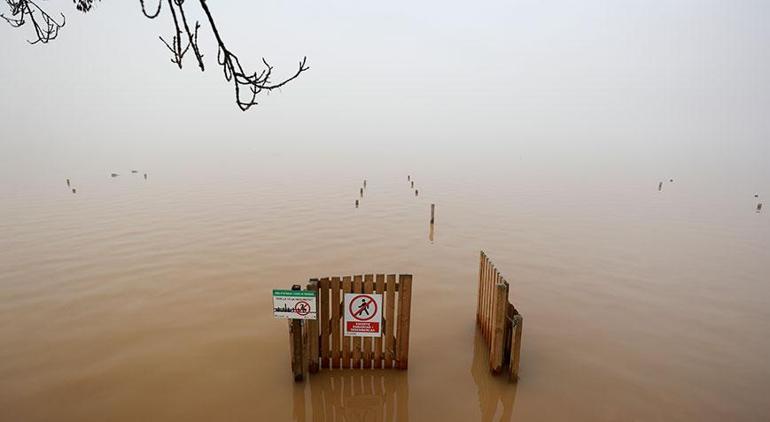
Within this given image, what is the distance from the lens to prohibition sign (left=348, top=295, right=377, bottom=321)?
568 cm

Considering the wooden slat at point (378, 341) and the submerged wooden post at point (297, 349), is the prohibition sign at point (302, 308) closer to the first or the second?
the submerged wooden post at point (297, 349)

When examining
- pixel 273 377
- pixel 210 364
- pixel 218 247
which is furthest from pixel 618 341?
pixel 218 247

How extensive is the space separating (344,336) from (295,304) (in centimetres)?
103

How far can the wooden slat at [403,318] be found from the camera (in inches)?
225

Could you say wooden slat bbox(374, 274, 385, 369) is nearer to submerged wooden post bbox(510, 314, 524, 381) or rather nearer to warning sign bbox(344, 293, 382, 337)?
warning sign bbox(344, 293, 382, 337)

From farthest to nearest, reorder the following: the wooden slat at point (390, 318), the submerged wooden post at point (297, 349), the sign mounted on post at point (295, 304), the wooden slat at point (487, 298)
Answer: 1. the wooden slat at point (487, 298)
2. the wooden slat at point (390, 318)
3. the submerged wooden post at point (297, 349)
4. the sign mounted on post at point (295, 304)

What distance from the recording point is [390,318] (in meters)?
5.79

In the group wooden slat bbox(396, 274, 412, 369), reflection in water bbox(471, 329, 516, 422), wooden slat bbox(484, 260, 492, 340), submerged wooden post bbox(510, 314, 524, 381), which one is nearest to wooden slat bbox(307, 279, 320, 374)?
wooden slat bbox(396, 274, 412, 369)

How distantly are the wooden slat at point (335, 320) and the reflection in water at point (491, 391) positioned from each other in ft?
7.54

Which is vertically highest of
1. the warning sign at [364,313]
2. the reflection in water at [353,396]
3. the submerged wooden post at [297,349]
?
the warning sign at [364,313]

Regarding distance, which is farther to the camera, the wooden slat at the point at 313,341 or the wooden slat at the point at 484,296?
the wooden slat at the point at 484,296

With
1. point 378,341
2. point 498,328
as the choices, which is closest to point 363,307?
point 378,341

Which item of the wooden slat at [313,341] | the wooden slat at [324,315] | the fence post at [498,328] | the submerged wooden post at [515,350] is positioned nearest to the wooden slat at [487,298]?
the fence post at [498,328]

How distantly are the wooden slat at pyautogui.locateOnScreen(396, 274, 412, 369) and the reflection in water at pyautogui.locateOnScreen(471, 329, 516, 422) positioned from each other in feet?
4.03
